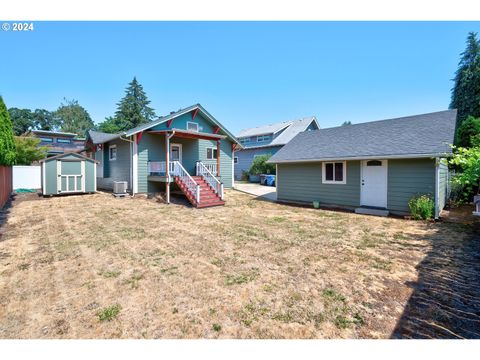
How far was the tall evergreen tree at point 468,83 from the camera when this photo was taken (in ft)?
90.1

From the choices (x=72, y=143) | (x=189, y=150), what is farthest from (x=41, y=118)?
(x=189, y=150)

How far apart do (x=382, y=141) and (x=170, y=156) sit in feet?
37.3

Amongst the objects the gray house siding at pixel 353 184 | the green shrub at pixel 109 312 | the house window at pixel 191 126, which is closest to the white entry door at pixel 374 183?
the gray house siding at pixel 353 184

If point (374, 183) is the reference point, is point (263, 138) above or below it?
above

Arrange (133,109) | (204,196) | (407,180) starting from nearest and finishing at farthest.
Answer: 1. (407,180)
2. (204,196)
3. (133,109)

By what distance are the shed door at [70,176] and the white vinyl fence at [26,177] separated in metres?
6.12

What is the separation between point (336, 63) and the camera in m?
9.33

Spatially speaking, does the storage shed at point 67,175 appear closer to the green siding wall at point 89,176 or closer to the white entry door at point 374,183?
the green siding wall at point 89,176

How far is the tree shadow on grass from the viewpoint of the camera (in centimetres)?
253

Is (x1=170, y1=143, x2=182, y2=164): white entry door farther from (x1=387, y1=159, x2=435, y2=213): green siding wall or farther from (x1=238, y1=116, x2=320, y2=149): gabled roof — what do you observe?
(x1=238, y1=116, x2=320, y2=149): gabled roof

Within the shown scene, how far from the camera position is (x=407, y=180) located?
877 centimetres

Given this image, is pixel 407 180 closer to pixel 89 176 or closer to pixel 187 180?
pixel 187 180

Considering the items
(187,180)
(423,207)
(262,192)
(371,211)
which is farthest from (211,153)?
(423,207)
